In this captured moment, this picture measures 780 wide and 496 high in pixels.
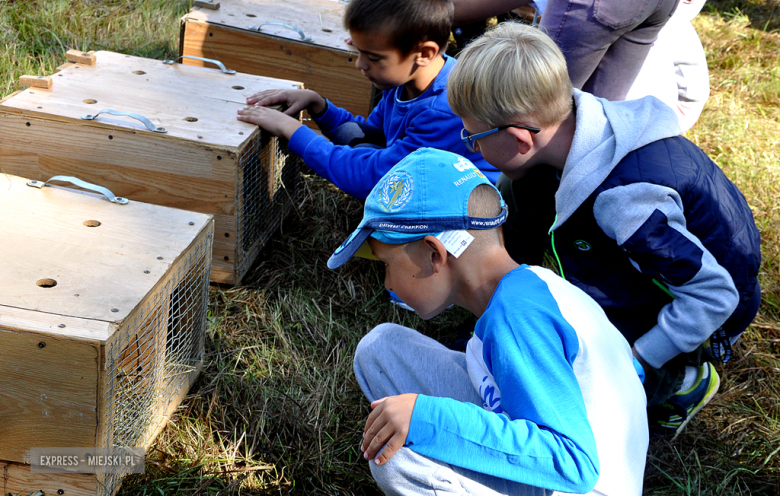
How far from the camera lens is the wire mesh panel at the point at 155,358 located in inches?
55.5

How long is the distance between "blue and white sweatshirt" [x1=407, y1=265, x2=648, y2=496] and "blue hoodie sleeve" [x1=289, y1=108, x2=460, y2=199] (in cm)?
105

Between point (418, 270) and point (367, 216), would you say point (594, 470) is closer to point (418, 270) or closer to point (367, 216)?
point (418, 270)

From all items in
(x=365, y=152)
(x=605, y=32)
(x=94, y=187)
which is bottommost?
(x=365, y=152)

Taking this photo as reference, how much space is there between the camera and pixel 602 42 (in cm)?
230

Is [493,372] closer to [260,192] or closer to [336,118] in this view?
[260,192]

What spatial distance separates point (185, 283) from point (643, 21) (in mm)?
1755

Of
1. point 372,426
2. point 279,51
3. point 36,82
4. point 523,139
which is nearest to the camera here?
point 372,426

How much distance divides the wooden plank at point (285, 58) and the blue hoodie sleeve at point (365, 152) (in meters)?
0.72

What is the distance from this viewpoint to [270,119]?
88.7 inches

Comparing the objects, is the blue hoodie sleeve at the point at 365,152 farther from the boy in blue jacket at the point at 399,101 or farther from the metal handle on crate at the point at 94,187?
the metal handle on crate at the point at 94,187

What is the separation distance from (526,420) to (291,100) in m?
1.76

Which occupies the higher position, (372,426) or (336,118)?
(372,426)

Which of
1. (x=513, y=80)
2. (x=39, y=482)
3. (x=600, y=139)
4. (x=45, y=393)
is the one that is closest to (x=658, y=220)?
(x=600, y=139)

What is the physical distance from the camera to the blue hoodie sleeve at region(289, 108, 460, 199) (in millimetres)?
2254
